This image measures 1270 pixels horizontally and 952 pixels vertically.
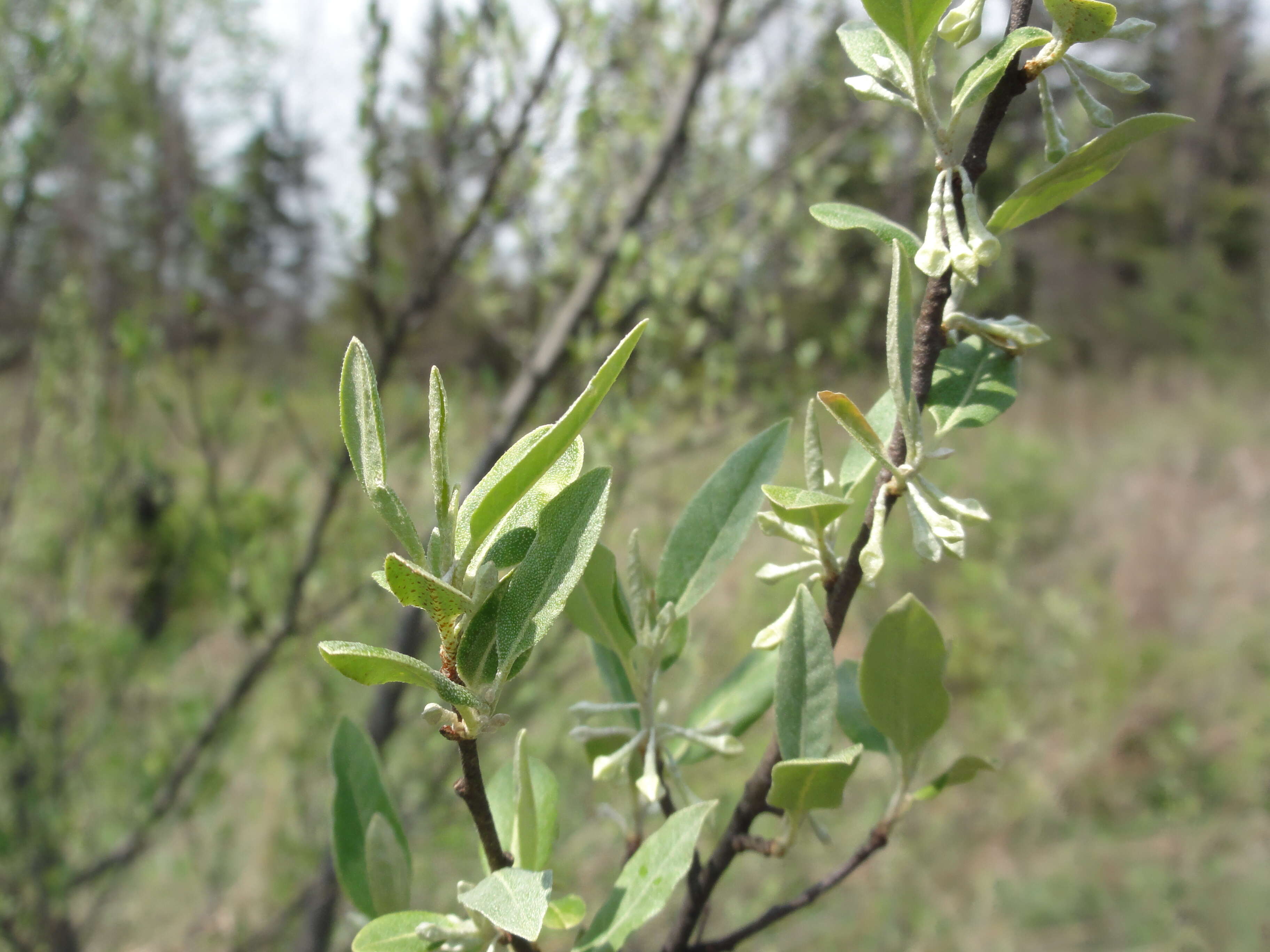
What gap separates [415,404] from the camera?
4.96 feet

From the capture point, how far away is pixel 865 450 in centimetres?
36

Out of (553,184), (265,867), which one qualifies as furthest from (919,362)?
(265,867)

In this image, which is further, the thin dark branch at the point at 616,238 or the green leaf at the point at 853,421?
the thin dark branch at the point at 616,238

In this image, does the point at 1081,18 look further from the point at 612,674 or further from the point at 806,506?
the point at 612,674

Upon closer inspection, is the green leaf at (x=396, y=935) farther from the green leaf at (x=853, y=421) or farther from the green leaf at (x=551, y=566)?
the green leaf at (x=853, y=421)

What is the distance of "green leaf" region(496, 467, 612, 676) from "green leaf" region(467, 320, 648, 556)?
2 centimetres

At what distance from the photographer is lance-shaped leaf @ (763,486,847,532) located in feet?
0.95

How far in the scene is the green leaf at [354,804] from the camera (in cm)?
40

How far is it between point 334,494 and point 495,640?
1.01 metres

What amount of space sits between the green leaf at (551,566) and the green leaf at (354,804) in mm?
180

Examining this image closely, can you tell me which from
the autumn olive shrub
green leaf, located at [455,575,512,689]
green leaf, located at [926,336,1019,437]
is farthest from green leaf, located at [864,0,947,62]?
green leaf, located at [455,575,512,689]

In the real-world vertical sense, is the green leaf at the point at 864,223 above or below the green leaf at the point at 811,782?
above

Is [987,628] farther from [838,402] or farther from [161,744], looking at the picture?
[838,402]

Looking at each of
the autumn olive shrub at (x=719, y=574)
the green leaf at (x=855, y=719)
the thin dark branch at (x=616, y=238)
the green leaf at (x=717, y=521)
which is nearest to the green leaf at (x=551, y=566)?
the autumn olive shrub at (x=719, y=574)
